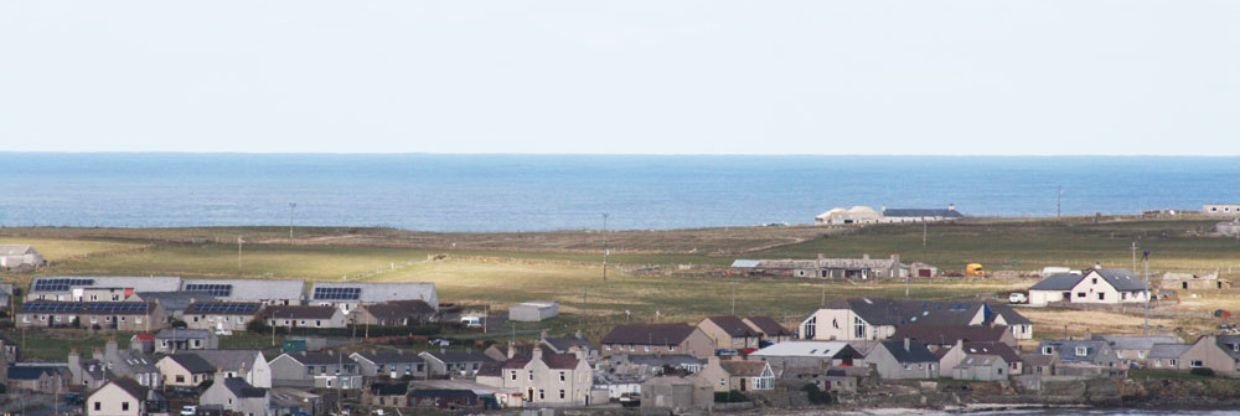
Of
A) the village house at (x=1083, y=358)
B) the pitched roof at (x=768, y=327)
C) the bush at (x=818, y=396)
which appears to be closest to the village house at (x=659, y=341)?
the pitched roof at (x=768, y=327)

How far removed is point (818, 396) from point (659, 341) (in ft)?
32.4

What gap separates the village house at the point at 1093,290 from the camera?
93.5m

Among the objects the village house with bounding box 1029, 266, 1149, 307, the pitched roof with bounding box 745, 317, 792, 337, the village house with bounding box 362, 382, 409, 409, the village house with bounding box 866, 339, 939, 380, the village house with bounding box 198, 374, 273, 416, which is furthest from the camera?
the village house with bounding box 1029, 266, 1149, 307

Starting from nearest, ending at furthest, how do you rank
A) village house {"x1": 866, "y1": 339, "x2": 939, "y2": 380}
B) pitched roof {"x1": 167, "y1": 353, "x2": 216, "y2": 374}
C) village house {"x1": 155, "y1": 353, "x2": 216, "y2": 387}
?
village house {"x1": 155, "y1": 353, "x2": 216, "y2": 387} < pitched roof {"x1": 167, "y1": 353, "x2": 216, "y2": 374} < village house {"x1": 866, "y1": 339, "x2": 939, "y2": 380}

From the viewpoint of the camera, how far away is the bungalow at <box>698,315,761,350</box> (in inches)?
3088

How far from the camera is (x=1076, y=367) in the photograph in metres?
73.3

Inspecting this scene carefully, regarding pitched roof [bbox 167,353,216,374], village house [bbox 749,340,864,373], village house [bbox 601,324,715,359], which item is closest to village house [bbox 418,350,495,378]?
village house [bbox 601,324,715,359]

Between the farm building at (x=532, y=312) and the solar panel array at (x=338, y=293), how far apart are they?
6.35 m

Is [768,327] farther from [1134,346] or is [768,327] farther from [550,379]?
[550,379]

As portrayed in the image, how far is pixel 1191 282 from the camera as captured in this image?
99.6 m

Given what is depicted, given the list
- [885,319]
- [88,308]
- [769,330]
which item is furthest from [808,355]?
[88,308]

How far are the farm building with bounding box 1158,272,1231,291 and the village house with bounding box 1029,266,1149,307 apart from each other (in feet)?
14.6

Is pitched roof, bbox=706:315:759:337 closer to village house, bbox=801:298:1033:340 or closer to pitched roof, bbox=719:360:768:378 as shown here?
village house, bbox=801:298:1033:340

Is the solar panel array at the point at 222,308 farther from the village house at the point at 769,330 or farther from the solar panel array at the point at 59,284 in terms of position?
the village house at the point at 769,330
